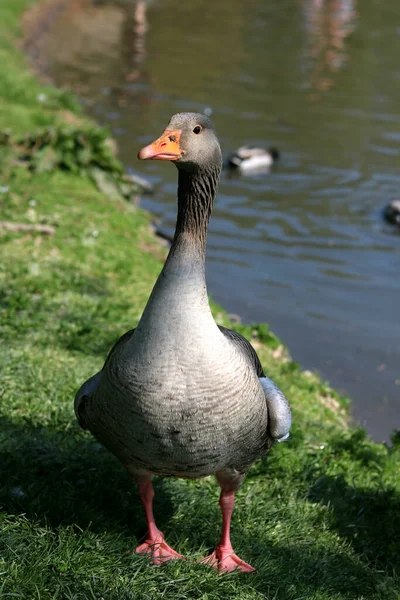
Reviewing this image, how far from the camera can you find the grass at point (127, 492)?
3.69 meters

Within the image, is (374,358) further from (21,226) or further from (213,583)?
(213,583)

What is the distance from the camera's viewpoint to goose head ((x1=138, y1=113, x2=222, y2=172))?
11.1 ft

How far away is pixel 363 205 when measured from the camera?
1246 centimetres

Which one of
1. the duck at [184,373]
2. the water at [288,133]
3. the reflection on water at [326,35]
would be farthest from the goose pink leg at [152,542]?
the reflection on water at [326,35]

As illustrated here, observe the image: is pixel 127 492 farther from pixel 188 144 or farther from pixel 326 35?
pixel 326 35

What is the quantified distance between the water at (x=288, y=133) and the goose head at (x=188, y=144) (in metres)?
4.06

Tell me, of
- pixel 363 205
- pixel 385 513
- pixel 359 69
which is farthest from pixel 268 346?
pixel 359 69

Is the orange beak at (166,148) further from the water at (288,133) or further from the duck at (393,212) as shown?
the duck at (393,212)

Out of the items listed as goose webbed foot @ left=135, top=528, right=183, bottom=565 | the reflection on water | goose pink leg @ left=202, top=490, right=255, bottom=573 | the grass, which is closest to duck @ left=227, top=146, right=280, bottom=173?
the reflection on water

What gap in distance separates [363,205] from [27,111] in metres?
5.92

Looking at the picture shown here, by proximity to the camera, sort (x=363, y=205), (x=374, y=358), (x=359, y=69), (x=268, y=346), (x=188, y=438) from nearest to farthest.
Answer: (x=188, y=438)
(x=268, y=346)
(x=374, y=358)
(x=363, y=205)
(x=359, y=69)

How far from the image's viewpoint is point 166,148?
3.38 metres

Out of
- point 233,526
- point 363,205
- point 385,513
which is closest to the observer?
point 233,526

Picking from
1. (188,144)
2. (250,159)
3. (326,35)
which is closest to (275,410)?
(188,144)
